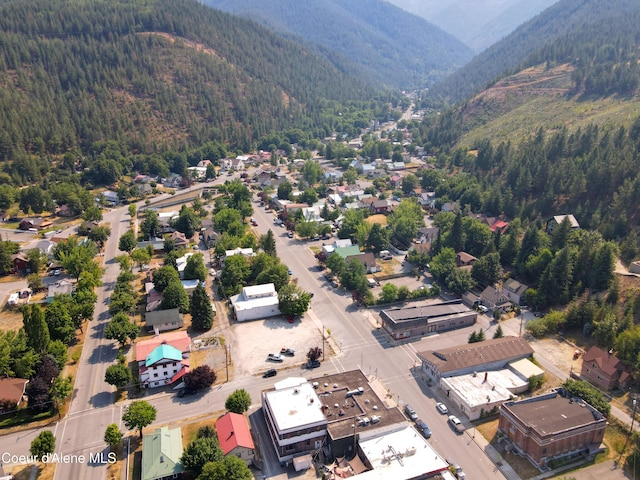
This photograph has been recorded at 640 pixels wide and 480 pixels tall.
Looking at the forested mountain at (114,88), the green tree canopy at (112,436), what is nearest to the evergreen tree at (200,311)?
the green tree canopy at (112,436)

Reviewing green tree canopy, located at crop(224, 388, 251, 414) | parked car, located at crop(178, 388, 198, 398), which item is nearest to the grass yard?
parked car, located at crop(178, 388, 198, 398)

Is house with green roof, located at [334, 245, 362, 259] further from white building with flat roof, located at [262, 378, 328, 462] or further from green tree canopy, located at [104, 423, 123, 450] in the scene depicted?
green tree canopy, located at [104, 423, 123, 450]

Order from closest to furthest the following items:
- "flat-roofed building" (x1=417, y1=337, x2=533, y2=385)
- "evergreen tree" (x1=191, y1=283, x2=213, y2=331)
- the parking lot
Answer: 1. "flat-roofed building" (x1=417, y1=337, x2=533, y2=385)
2. the parking lot
3. "evergreen tree" (x1=191, y1=283, x2=213, y2=331)

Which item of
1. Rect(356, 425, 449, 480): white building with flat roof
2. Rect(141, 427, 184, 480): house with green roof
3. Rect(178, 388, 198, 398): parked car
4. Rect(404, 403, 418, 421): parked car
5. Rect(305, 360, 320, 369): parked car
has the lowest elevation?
Rect(178, 388, 198, 398): parked car

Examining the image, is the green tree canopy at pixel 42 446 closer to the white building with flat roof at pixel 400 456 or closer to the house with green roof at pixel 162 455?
the house with green roof at pixel 162 455

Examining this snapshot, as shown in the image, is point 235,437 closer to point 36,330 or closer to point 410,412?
point 410,412

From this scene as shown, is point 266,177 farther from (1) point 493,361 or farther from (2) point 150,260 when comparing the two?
(1) point 493,361

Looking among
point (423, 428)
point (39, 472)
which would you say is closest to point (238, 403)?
point (39, 472)
